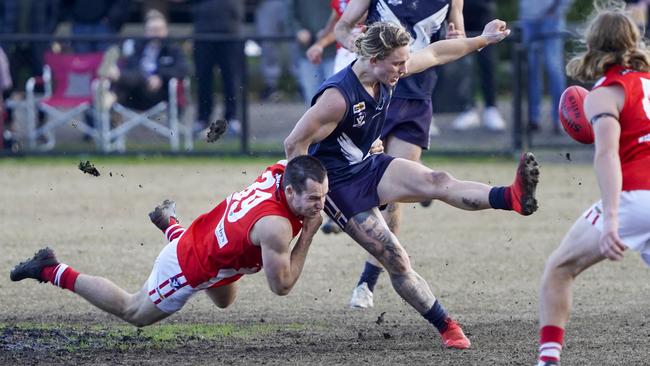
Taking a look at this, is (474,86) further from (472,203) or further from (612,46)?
(612,46)

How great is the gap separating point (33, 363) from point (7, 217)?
532cm

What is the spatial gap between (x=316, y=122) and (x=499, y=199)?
106cm

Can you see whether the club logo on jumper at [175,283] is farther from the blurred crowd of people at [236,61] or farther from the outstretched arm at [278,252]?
the blurred crowd of people at [236,61]

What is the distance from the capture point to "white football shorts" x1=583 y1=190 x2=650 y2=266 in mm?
5328

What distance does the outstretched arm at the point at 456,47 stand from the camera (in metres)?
7.34

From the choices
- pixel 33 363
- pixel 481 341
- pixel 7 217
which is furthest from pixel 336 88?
pixel 7 217

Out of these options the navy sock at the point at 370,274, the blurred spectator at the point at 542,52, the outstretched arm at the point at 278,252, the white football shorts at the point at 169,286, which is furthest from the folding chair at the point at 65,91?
the outstretched arm at the point at 278,252

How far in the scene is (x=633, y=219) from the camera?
5332 millimetres

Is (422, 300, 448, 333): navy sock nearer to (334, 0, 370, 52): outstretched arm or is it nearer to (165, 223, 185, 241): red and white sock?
(165, 223, 185, 241): red and white sock

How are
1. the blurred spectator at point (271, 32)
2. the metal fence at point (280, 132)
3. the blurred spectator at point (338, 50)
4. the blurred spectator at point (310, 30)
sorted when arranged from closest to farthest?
the blurred spectator at point (338, 50) → the blurred spectator at point (310, 30) → the metal fence at point (280, 132) → the blurred spectator at point (271, 32)

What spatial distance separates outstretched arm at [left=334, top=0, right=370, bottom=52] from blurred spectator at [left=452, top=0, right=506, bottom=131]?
22.5 feet

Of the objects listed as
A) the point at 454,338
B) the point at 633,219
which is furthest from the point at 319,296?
the point at 633,219

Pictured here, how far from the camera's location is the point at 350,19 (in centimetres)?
825

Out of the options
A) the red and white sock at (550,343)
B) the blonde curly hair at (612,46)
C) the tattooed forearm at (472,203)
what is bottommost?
the red and white sock at (550,343)
